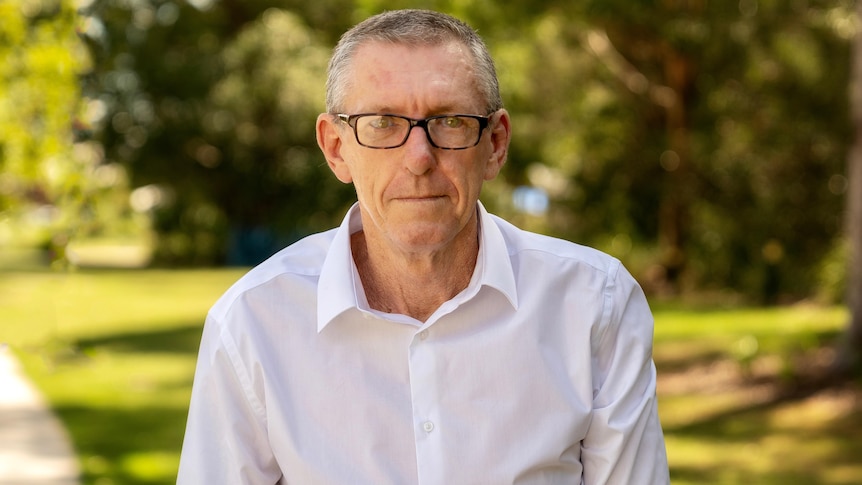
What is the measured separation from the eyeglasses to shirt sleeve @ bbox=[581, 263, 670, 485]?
1.35 feet

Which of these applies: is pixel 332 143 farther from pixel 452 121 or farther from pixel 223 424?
pixel 223 424

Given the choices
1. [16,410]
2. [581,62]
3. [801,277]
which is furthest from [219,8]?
[16,410]

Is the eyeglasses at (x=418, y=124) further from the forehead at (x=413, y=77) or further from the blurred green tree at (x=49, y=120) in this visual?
the blurred green tree at (x=49, y=120)

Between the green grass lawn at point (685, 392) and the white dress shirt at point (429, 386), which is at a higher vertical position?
the white dress shirt at point (429, 386)

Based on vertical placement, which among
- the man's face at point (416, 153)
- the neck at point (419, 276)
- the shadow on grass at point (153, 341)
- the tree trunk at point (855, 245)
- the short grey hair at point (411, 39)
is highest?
the short grey hair at point (411, 39)

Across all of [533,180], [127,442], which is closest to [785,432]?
[127,442]

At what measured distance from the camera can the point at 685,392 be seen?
8.05 m

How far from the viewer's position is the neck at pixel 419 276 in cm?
218

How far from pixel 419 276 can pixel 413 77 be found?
0.42 m

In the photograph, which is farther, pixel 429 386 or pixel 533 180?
pixel 533 180

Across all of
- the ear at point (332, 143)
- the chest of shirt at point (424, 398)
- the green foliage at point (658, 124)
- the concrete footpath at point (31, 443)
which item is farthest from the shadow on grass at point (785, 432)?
the ear at point (332, 143)

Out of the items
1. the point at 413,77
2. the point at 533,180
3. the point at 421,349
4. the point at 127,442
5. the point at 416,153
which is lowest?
the point at 127,442

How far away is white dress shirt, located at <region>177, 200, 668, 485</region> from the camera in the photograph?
2045 millimetres

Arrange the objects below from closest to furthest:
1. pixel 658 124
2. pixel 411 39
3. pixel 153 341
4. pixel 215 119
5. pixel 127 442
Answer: pixel 411 39 → pixel 127 442 → pixel 153 341 → pixel 658 124 → pixel 215 119
